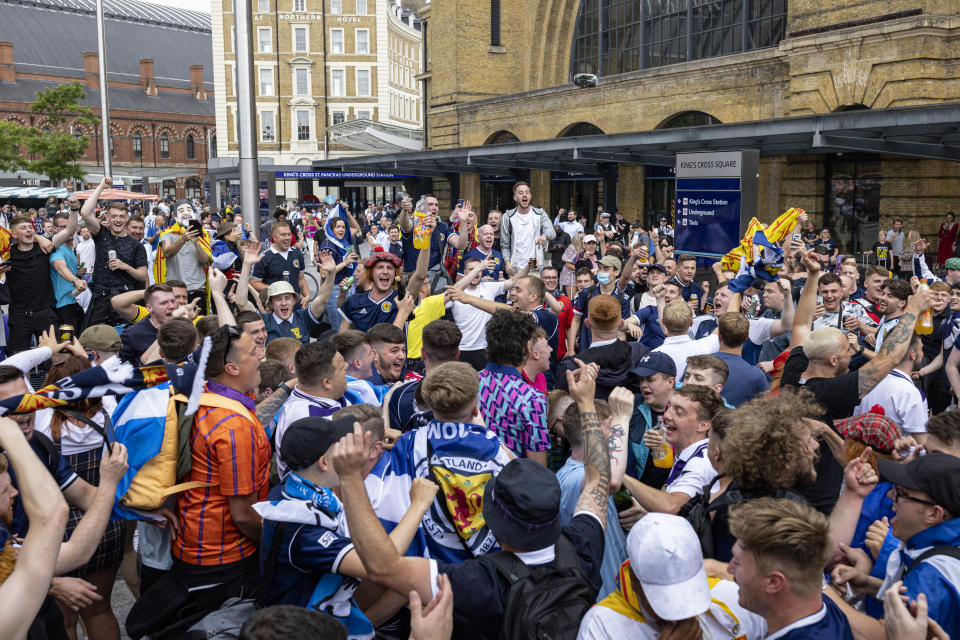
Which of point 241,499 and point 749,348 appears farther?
point 749,348

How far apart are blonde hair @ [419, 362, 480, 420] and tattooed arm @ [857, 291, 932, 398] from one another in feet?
8.53

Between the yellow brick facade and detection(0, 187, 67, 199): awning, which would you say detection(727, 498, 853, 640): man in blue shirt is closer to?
the yellow brick facade

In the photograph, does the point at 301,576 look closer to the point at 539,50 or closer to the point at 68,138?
the point at 539,50

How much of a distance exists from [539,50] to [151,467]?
3636 centimetres

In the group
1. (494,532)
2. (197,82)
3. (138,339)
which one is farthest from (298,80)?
(494,532)

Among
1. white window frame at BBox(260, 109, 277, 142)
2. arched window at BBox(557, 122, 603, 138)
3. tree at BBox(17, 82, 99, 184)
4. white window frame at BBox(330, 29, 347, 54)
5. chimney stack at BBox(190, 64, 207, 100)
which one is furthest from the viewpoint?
chimney stack at BBox(190, 64, 207, 100)

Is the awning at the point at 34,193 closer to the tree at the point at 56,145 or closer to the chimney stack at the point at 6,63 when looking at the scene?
the tree at the point at 56,145

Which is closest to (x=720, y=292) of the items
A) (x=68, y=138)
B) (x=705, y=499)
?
(x=705, y=499)

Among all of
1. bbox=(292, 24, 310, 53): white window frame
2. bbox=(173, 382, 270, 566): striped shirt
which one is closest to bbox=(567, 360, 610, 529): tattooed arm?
bbox=(173, 382, 270, 566): striped shirt

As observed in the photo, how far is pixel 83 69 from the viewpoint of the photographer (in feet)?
290

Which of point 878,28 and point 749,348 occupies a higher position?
point 878,28

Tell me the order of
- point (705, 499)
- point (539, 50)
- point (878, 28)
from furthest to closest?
point (539, 50) < point (878, 28) < point (705, 499)

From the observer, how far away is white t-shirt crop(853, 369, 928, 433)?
16.8 ft

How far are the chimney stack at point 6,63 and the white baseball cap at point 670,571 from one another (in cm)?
9689
